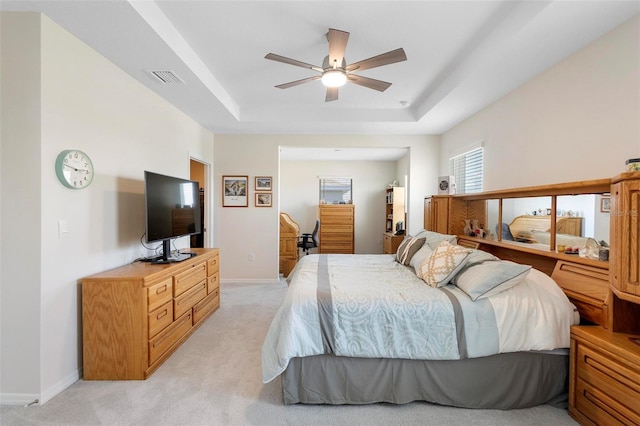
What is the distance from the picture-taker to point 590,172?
205 centimetres

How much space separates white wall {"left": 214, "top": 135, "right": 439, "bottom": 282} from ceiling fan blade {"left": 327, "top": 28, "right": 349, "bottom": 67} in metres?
2.45

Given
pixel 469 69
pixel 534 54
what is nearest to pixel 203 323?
pixel 469 69

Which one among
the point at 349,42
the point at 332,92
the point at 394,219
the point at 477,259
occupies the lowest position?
the point at 477,259

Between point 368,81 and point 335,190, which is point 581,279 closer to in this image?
point 368,81

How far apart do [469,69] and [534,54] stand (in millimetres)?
477

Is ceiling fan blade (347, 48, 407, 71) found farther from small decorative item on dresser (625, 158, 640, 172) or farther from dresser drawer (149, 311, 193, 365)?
dresser drawer (149, 311, 193, 365)

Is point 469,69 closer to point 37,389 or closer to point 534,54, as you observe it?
point 534,54

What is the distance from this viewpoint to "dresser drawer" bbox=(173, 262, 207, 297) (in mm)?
2532

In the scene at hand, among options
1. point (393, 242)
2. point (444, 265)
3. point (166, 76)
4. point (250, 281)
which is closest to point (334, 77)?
point (166, 76)

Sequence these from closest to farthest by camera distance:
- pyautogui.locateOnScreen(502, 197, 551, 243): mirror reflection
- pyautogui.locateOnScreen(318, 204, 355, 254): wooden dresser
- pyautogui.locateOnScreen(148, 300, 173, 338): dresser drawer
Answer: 1. pyautogui.locateOnScreen(148, 300, 173, 338): dresser drawer
2. pyautogui.locateOnScreen(502, 197, 551, 243): mirror reflection
3. pyautogui.locateOnScreen(318, 204, 355, 254): wooden dresser

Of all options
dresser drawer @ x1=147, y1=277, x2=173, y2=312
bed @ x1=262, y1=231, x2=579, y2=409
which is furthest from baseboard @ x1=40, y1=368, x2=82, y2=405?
bed @ x1=262, y1=231, x2=579, y2=409

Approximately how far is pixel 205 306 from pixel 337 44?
2.93 m

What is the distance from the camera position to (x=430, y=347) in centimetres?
174

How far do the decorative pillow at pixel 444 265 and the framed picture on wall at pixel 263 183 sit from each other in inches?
122
